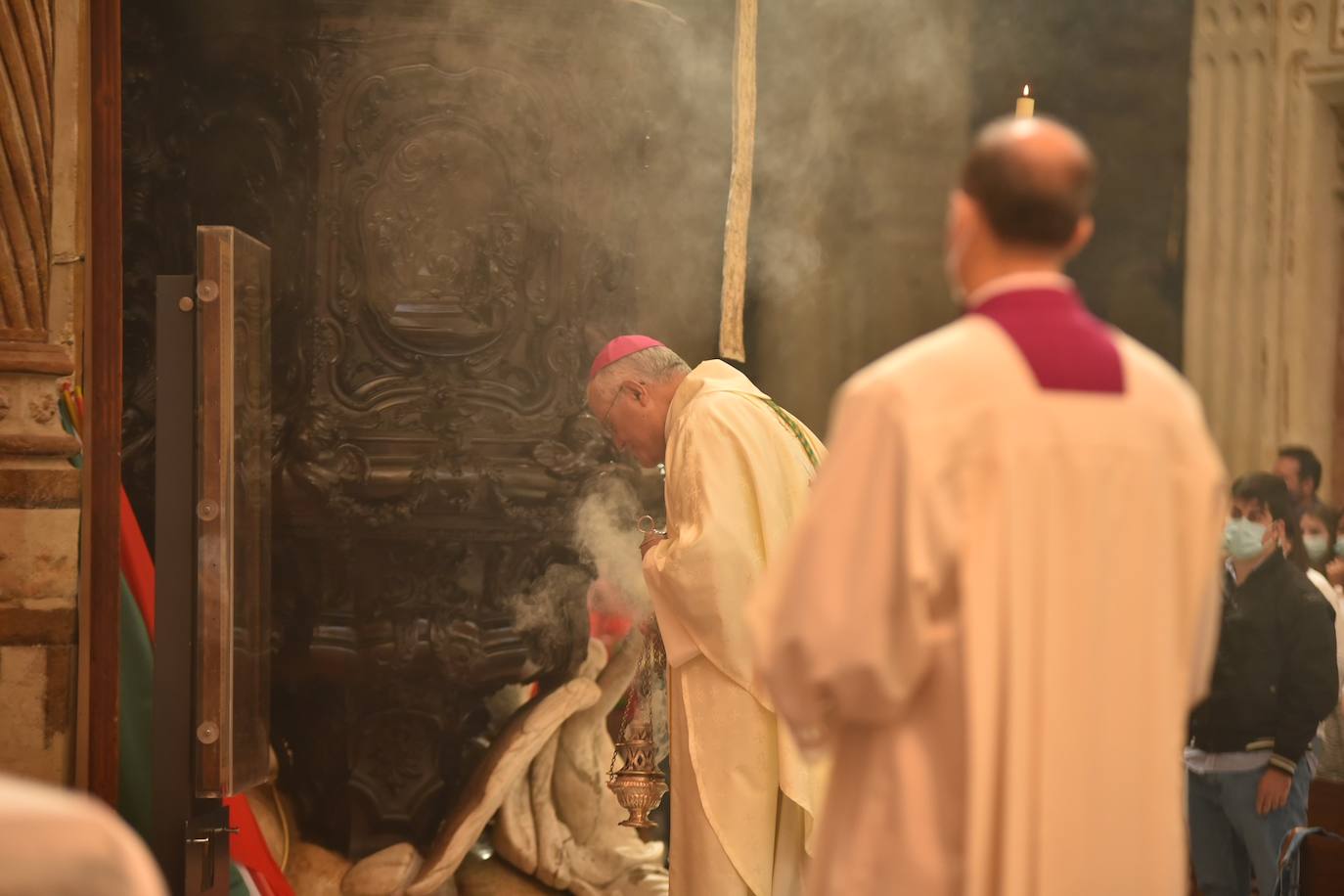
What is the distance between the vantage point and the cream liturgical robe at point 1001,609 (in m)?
2.28

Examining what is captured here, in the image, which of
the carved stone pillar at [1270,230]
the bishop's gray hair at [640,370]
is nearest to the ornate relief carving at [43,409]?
the bishop's gray hair at [640,370]

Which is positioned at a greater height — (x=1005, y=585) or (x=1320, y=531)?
(x=1005, y=585)

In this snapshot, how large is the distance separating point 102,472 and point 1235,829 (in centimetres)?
371

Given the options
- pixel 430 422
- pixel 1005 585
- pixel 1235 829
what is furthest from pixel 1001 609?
pixel 430 422

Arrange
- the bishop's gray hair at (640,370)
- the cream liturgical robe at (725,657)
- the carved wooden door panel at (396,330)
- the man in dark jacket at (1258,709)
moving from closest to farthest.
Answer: the cream liturgical robe at (725,657) < the bishop's gray hair at (640,370) < the man in dark jacket at (1258,709) < the carved wooden door panel at (396,330)

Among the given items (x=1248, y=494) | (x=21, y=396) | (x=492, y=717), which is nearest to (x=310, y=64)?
(x=21, y=396)

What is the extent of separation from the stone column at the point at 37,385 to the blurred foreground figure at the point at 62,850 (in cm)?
328

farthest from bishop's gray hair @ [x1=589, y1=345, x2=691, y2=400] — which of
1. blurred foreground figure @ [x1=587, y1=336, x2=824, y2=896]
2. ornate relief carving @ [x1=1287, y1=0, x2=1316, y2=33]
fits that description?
ornate relief carving @ [x1=1287, y1=0, x2=1316, y2=33]

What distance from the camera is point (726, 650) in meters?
4.13

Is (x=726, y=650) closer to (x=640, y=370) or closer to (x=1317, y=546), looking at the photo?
(x=640, y=370)

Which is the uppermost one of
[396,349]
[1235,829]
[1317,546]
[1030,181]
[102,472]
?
[1030,181]

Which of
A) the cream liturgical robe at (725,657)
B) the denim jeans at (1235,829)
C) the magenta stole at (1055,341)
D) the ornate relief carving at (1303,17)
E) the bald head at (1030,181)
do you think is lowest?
the denim jeans at (1235,829)

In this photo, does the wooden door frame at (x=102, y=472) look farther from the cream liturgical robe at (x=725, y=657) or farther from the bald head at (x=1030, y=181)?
the bald head at (x=1030, y=181)

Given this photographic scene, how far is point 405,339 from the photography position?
582cm
